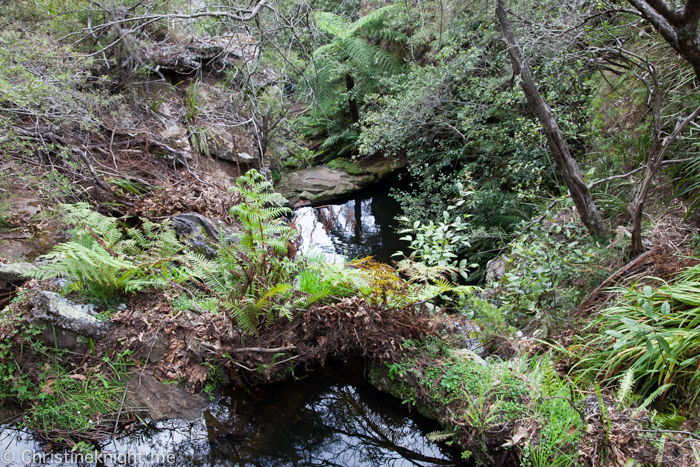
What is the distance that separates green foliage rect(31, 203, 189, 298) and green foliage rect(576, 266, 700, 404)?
115 inches

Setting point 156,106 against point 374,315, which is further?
point 156,106

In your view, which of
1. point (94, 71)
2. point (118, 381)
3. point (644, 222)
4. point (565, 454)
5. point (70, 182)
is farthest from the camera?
point (94, 71)

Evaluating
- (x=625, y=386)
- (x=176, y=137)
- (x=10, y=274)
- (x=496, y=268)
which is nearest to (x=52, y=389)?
(x=10, y=274)

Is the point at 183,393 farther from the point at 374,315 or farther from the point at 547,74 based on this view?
the point at 547,74

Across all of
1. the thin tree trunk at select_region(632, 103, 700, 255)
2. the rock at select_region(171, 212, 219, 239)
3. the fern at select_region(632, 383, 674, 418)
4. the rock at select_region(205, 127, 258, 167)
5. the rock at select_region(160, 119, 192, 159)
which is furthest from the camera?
the rock at select_region(205, 127, 258, 167)

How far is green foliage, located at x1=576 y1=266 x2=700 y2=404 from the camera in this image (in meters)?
1.87

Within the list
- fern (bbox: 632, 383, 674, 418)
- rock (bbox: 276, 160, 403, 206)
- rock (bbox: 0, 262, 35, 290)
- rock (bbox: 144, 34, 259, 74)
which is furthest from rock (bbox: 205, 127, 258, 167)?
fern (bbox: 632, 383, 674, 418)

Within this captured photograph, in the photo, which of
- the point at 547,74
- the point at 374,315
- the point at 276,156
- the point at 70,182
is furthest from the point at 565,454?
the point at 276,156

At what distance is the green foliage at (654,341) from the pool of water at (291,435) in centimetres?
110

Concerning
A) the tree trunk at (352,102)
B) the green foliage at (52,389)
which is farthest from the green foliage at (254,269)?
the tree trunk at (352,102)

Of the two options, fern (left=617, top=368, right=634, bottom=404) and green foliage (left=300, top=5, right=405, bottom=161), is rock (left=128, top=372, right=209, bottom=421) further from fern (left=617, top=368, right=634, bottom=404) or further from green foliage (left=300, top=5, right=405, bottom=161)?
green foliage (left=300, top=5, right=405, bottom=161)

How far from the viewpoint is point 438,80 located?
4840mm

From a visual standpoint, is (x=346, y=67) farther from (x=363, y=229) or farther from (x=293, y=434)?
(x=293, y=434)

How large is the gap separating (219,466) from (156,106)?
17.5ft
